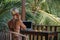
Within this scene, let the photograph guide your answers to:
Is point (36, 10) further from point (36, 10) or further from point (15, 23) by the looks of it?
point (15, 23)

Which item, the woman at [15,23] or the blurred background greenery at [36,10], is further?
the blurred background greenery at [36,10]

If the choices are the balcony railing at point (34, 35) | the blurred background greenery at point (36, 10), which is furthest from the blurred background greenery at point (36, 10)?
the balcony railing at point (34, 35)

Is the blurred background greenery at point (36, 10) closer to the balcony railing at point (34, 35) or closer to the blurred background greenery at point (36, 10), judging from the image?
the blurred background greenery at point (36, 10)

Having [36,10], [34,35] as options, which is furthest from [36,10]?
[34,35]

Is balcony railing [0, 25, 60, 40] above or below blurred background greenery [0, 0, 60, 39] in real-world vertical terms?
below

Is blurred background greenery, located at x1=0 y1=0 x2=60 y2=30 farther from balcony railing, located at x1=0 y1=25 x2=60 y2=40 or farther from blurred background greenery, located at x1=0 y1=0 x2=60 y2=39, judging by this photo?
balcony railing, located at x1=0 y1=25 x2=60 y2=40

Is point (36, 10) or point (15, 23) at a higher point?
point (36, 10)

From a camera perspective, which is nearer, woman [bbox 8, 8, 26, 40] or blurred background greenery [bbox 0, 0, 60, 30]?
woman [bbox 8, 8, 26, 40]

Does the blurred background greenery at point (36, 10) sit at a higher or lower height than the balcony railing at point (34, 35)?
higher

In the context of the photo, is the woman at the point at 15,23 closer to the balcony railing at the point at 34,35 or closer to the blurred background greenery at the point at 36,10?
the balcony railing at the point at 34,35

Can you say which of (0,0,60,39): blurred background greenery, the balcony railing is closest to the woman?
the balcony railing

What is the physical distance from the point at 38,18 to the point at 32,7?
1.96ft

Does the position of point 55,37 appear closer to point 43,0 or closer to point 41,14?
point 41,14

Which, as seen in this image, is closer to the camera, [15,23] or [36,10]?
[15,23]
